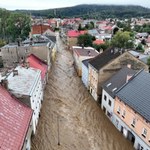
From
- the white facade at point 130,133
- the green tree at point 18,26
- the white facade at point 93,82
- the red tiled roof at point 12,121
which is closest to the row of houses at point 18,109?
the red tiled roof at point 12,121

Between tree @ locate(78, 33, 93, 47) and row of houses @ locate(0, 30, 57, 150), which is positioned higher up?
tree @ locate(78, 33, 93, 47)

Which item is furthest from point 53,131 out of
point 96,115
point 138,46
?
point 138,46

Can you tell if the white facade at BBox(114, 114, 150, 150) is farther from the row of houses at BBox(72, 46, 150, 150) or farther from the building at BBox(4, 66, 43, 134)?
the building at BBox(4, 66, 43, 134)

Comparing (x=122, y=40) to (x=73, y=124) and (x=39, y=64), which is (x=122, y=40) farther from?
(x=73, y=124)

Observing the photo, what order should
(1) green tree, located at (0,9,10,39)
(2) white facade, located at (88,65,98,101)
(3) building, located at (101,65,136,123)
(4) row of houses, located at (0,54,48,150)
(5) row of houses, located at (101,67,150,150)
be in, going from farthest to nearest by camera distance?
(1) green tree, located at (0,9,10,39) < (2) white facade, located at (88,65,98,101) < (3) building, located at (101,65,136,123) < (5) row of houses, located at (101,67,150,150) < (4) row of houses, located at (0,54,48,150)

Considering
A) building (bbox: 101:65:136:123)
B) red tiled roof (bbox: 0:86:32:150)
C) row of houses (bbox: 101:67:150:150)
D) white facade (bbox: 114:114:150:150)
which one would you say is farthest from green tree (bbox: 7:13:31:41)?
red tiled roof (bbox: 0:86:32:150)

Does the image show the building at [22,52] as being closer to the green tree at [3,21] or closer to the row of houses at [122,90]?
the row of houses at [122,90]
